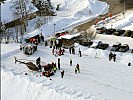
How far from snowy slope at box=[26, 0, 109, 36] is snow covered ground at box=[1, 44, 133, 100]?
613 inches

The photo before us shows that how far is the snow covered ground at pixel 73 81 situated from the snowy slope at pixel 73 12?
15.6 m

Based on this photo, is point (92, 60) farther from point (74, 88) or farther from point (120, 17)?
point (120, 17)

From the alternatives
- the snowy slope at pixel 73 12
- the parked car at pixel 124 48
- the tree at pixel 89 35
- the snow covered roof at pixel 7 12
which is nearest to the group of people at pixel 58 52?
the parked car at pixel 124 48

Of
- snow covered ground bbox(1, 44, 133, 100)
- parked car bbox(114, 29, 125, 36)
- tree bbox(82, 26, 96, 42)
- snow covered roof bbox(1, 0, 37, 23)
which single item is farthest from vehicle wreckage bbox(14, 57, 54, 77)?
snow covered roof bbox(1, 0, 37, 23)

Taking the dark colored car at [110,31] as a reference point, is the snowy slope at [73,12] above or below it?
above

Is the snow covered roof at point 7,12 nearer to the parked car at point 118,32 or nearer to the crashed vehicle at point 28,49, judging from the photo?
the crashed vehicle at point 28,49

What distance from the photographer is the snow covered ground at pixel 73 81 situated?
22.8 meters

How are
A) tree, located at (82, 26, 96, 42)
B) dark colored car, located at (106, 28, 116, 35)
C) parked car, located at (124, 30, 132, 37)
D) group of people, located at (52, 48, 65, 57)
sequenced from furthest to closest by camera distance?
dark colored car, located at (106, 28, 116, 35) < parked car, located at (124, 30, 132, 37) < tree, located at (82, 26, 96, 42) < group of people, located at (52, 48, 65, 57)

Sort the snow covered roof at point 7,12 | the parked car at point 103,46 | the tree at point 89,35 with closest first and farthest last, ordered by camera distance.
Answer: the parked car at point 103,46
the tree at point 89,35
the snow covered roof at point 7,12

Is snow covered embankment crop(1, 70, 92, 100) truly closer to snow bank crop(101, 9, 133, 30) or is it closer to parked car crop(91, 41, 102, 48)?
parked car crop(91, 41, 102, 48)

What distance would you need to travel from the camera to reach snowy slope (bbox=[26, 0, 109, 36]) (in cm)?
4778

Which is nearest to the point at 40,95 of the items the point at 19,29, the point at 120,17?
the point at 19,29

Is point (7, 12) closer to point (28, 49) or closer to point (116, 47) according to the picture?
point (28, 49)

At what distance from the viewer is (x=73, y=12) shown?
188 ft
